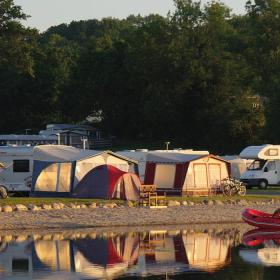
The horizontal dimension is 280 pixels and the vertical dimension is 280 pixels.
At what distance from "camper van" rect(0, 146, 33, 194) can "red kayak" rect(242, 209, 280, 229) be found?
16.6 meters

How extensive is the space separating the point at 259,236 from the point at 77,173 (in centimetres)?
1618

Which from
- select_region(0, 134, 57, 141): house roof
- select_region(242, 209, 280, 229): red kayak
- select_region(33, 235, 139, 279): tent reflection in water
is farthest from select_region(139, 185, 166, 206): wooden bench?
select_region(0, 134, 57, 141): house roof

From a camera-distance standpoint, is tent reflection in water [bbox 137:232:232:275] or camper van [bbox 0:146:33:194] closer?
tent reflection in water [bbox 137:232:232:275]

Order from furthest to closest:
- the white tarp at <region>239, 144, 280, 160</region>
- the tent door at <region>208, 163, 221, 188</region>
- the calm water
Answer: the white tarp at <region>239, 144, 280, 160</region>, the tent door at <region>208, 163, 221, 188</region>, the calm water

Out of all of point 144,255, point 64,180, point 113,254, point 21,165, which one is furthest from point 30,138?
point 144,255

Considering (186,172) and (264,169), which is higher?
(186,172)

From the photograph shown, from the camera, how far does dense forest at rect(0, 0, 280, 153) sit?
294ft

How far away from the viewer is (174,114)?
91500 millimetres

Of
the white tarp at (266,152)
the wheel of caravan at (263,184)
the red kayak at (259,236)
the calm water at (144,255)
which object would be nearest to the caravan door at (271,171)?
the wheel of caravan at (263,184)

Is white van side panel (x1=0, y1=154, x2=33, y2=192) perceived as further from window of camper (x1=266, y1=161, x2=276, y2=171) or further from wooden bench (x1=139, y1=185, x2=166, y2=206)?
window of camper (x1=266, y1=161, x2=276, y2=171)

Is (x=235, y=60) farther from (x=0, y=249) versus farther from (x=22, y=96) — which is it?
(x=0, y=249)

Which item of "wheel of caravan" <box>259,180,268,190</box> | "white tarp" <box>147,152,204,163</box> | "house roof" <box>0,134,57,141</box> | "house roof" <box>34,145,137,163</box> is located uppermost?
"house roof" <box>34,145,137,163</box>

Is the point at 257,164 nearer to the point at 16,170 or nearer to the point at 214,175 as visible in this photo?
the point at 214,175

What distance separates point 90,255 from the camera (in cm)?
2609
